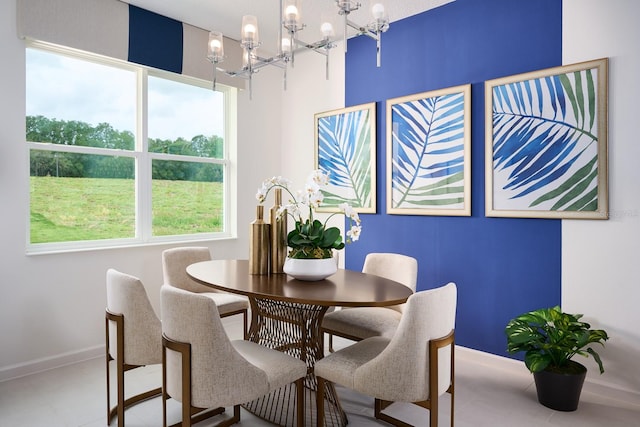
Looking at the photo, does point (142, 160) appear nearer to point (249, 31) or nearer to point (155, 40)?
point (155, 40)

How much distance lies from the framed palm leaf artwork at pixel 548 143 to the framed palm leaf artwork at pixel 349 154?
1122 millimetres

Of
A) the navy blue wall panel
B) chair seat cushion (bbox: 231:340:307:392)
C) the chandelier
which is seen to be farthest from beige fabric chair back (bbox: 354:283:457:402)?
the navy blue wall panel

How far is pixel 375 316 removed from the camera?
289 centimetres

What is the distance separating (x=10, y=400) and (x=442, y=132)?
3618mm

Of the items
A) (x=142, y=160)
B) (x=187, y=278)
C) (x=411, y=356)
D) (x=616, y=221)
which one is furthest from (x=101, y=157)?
(x=616, y=221)

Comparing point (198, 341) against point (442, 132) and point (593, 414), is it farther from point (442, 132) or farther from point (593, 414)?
point (442, 132)

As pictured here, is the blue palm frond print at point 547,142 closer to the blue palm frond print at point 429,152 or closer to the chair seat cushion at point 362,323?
the blue palm frond print at point 429,152

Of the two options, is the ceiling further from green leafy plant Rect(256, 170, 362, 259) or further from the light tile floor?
the light tile floor

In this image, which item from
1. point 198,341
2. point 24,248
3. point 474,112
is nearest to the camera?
point 198,341

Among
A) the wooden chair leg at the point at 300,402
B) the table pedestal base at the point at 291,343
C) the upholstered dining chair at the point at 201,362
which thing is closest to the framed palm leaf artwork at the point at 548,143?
the table pedestal base at the point at 291,343

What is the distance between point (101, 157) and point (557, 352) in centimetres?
369

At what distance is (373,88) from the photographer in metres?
4.07

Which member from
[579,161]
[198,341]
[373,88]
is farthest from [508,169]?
[198,341]

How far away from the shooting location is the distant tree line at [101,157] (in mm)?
3277
